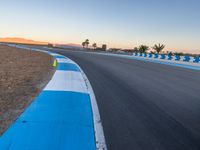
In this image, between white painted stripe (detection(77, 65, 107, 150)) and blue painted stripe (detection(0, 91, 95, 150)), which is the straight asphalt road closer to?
white painted stripe (detection(77, 65, 107, 150))

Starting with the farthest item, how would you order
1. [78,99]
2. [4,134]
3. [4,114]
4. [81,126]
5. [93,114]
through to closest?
[78,99]
[93,114]
[4,114]
[81,126]
[4,134]

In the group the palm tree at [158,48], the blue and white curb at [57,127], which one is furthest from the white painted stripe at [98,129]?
the palm tree at [158,48]

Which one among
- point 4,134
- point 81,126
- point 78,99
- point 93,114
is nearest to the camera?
point 4,134

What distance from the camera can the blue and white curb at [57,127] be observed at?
10.6 ft

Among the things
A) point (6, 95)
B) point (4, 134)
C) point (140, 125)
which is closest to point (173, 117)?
point (140, 125)

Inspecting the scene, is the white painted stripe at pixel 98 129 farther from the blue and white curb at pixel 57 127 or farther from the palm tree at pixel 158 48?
the palm tree at pixel 158 48

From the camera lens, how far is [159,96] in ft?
22.5

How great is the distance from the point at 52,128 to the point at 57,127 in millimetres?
100

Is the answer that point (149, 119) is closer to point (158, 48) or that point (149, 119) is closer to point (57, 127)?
point (57, 127)

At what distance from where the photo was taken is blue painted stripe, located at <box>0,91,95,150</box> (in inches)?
127

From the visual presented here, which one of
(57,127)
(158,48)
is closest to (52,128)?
(57,127)

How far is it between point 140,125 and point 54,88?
3.83 meters

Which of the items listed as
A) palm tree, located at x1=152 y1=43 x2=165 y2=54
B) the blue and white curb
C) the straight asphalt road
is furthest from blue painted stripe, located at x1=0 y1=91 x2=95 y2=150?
palm tree, located at x1=152 y1=43 x2=165 y2=54

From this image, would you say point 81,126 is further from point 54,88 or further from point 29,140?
point 54,88
